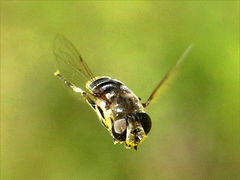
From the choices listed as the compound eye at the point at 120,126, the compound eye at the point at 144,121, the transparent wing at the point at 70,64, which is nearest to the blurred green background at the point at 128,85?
the transparent wing at the point at 70,64

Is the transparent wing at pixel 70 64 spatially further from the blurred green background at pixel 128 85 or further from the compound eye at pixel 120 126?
the blurred green background at pixel 128 85

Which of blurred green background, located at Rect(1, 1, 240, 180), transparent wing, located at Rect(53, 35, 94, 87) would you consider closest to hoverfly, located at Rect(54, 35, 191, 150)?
transparent wing, located at Rect(53, 35, 94, 87)

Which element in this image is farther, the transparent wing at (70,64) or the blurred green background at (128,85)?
the blurred green background at (128,85)

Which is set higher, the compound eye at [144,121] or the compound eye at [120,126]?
the compound eye at [120,126]

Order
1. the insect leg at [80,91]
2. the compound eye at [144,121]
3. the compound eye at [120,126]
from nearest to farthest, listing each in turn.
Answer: the compound eye at [120,126], the compound eye at [144,121], the insect leg at [80,91]

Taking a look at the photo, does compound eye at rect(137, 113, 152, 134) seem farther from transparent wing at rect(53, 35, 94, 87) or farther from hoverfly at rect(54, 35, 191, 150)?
transparent wing at rect(53, 35, 94, 87)

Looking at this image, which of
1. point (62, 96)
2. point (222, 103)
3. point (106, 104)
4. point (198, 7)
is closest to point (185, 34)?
point (198, 7)

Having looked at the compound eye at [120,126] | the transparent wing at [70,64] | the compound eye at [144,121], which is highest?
the transparent wing at [70,64]
